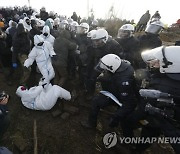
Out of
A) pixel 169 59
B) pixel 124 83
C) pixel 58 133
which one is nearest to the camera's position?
pixel 169 59

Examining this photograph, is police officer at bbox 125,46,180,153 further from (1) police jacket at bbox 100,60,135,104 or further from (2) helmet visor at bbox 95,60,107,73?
(2) helmet visor at bbox 95,60,107,73

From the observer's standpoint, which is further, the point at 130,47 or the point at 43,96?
the point at 130,47

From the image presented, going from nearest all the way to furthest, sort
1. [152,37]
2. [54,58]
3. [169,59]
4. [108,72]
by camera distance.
A: 1. [169,59]
2. [108,72]
3. [152,37]
4. [54,58]

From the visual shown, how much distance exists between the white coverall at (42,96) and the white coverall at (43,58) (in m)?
0.69

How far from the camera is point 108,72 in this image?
4344mm

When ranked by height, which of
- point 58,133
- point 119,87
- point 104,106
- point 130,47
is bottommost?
point 58,133

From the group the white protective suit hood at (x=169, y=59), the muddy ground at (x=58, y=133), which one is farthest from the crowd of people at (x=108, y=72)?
the muddy ground at (x=58, y=133)

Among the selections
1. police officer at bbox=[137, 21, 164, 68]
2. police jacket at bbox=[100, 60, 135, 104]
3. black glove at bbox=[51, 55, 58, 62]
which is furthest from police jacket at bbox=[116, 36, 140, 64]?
police jacket at bbox=[100, 60, 135, 104]

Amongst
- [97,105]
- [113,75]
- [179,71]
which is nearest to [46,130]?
[97,105]

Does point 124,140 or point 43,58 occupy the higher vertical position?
point 43,58

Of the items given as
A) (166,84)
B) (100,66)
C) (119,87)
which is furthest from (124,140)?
(166,84)

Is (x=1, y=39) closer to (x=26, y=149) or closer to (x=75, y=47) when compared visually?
(x=75, y=47)

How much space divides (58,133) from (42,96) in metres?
1.03

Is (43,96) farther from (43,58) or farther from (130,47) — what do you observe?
(130,47)
